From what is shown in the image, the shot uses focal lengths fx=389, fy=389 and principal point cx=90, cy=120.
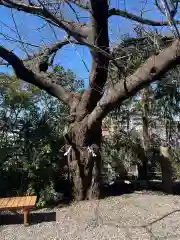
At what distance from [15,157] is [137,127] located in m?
4.46

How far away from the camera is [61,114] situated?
31.2 ft

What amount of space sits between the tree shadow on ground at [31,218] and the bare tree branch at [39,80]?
2.48 metres

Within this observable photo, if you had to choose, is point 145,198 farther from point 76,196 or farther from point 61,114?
point 61,114

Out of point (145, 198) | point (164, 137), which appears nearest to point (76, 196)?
point (145, 198)

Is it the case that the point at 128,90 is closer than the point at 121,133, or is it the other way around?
the point at 128,90

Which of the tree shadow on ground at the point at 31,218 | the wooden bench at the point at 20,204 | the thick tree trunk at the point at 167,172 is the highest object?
the thick tree trunk at the point at 167,172

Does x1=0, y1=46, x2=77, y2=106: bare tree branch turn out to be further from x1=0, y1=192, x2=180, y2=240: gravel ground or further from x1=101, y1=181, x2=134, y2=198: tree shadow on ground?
x1=0, y1=192, x2=180, y2=240: gravel ground

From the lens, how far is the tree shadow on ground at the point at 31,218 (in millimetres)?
7152

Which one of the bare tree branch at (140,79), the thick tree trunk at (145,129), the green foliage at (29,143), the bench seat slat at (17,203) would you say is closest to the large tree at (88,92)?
the bare tree branch at (140,79)

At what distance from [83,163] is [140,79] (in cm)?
260

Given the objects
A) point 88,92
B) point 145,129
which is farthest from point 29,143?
point 145,129

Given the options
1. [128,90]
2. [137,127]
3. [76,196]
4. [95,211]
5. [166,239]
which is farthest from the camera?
[137,127]

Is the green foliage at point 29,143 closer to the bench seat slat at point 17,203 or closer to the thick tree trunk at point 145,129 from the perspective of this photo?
the bench seat slat at point 17,203

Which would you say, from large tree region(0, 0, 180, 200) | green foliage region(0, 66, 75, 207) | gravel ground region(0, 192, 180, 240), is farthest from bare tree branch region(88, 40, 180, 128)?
gravel ground region(0, 192, 180, 240)
